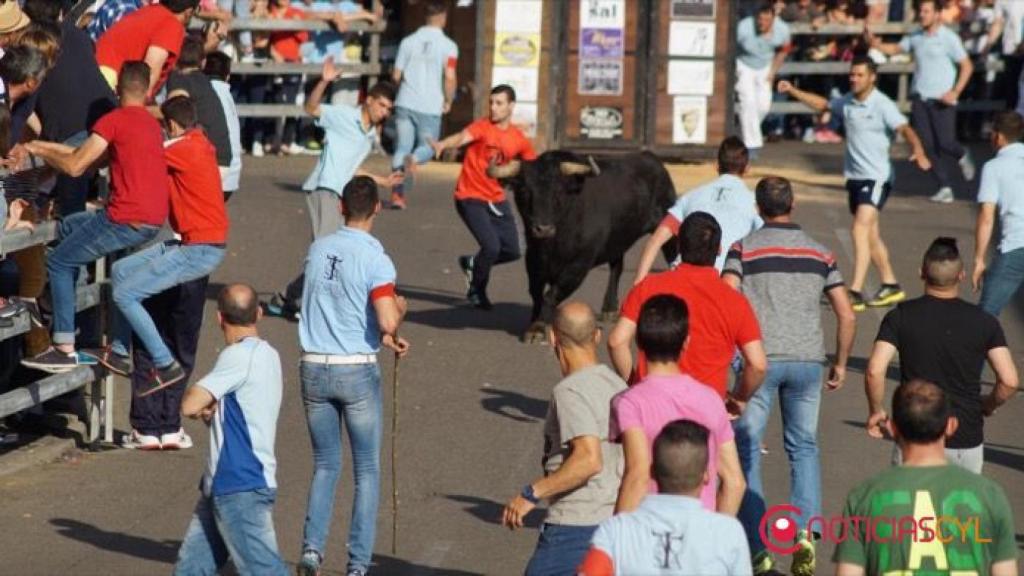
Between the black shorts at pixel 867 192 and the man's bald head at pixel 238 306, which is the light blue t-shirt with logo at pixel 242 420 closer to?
the man's bald head at pixel 238 306

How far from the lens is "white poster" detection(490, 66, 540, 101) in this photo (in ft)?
83.9

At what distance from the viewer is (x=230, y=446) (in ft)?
29.5

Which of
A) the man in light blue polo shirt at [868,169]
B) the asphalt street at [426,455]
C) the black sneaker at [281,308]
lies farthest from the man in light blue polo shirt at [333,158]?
the man in light blue polo shirt at [868,169]

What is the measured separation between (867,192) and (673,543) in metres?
12.0

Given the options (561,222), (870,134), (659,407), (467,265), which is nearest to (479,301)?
(467,265)

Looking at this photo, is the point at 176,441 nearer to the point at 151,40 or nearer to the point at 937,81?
the point at 151,40

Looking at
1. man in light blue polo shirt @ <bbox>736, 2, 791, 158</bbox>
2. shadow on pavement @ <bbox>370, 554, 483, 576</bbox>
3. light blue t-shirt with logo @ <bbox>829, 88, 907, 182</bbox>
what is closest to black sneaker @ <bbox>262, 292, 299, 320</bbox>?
light blue t-shirt with logo @ <bbox>829, 88, 907, 182</bbox>

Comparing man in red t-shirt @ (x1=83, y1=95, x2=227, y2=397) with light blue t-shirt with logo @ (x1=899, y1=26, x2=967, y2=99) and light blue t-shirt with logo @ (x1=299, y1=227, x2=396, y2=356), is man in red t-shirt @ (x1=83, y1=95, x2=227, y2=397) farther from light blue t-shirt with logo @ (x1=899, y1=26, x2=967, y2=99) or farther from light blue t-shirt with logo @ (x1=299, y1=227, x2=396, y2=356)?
light blue t-shirt with logo @ (x1=899, y1=26, x2=967, y2=99)

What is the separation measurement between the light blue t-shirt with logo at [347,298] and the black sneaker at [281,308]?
674 cm

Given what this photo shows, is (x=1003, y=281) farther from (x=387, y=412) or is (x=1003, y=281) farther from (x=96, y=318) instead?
(x=96, y=318)

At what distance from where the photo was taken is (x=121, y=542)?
11.0 metres

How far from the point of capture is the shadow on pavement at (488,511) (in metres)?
11.6

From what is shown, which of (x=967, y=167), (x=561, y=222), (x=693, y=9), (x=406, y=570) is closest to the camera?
(x=406, y=570)

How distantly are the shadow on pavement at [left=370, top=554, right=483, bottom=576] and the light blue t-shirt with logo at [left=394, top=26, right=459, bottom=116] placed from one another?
43.5 feet
